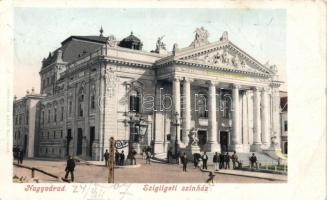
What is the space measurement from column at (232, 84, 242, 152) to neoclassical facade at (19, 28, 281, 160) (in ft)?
0.11

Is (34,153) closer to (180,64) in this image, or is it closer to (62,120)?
(62,120)

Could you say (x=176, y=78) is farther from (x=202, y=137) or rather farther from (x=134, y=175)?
(x=134, y=175)

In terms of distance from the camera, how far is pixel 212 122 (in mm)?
18703

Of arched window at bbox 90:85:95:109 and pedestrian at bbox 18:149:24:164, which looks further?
arched window at bbox 90:85:95:109

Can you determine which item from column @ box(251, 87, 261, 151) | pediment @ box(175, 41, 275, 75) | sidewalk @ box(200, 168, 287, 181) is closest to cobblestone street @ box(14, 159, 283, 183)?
sidewalk @ box(200, 168, 287, 181)

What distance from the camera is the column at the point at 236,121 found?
18250mm

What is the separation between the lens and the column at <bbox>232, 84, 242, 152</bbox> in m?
18.2

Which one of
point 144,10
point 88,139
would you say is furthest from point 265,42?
point 88,139

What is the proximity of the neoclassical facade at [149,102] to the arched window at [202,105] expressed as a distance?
4cm

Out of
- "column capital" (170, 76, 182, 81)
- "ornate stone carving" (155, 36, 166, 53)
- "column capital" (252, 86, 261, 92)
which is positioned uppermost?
"ornate stone carving" (155, 36, 166, 53)

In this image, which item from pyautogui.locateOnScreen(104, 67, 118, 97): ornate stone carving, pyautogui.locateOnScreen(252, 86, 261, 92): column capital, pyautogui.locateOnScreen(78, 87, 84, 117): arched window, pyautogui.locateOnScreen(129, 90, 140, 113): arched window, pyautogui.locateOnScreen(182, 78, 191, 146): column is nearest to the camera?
pyautogui.locateOnScreen(104, 67, 118, 97): ornate stone carving

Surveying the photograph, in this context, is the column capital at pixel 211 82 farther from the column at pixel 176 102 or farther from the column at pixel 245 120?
the column at pixel 245 120

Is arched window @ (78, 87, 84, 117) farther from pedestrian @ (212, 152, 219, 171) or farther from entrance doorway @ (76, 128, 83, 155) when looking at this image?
pedestrian @ (212, 152, 219, 171)

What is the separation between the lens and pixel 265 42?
11.5 meters
